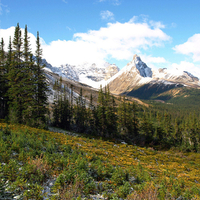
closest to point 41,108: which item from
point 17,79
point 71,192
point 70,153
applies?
point 17,79

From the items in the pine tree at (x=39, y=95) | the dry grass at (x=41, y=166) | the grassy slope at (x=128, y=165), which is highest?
the pine tree at (x=39, y=95)

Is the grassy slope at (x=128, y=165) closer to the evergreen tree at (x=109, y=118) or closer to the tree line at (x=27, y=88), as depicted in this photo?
the tree line at (x=27, y=88)

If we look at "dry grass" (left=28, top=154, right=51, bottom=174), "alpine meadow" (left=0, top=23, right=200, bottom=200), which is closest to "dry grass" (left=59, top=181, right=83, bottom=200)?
"alpine meadow" (left=0, top=23, right=200, bottom=200)

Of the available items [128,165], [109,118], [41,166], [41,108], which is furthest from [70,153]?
[109,118]

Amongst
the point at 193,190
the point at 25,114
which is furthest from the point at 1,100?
the point at 193,190

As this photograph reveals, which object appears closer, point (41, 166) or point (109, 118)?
point (41, 166)

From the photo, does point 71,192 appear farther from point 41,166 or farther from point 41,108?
point 41,108

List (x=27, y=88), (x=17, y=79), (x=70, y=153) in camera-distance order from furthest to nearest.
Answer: (x=17, y=79)
(x=27, y=88)
(x=70, y=153)

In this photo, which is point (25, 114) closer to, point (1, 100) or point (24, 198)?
point (1, 100)

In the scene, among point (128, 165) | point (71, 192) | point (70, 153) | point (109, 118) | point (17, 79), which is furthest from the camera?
point (109, 118)

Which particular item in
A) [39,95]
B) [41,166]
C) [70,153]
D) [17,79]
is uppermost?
[17,79]

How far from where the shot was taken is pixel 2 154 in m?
7.88

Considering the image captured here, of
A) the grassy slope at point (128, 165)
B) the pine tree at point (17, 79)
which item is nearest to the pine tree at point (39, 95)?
the pine tree at point (17, 79)

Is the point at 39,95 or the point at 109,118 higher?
the point at 39,95
